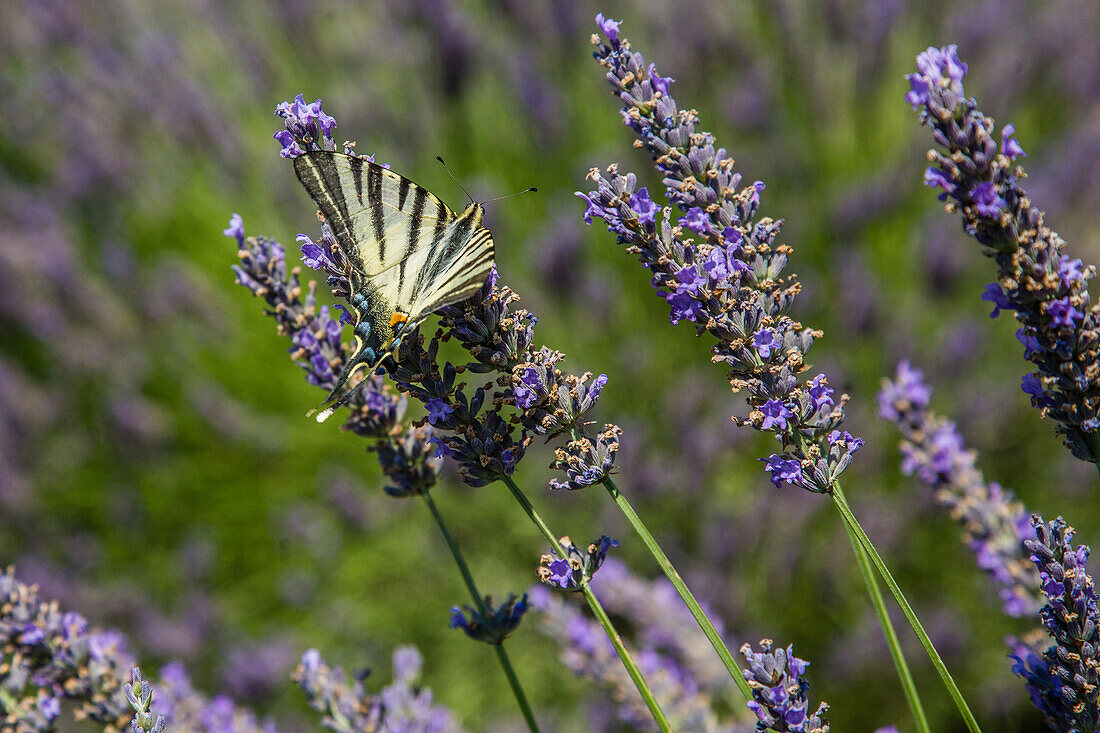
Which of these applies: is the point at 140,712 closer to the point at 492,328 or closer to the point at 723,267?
the point at 492,328

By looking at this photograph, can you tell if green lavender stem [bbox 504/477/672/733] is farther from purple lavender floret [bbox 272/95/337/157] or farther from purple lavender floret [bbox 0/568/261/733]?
purple lavender floret [bbox 0/568/261/733]

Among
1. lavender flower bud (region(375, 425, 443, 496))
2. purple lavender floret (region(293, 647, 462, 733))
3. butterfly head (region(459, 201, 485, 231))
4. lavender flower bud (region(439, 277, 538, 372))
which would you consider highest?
butterfly head (region(459, 201, 485, 231))

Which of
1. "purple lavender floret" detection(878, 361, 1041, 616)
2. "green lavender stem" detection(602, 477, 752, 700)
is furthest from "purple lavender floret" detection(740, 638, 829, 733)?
"purple lavender floret" detection(878, 361, 1041, 616)

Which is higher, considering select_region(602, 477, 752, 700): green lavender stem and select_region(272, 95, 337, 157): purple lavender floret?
select_region(272, 95, 337, 157): purple lavender floret

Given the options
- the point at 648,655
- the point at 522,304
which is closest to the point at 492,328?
the point at 648,655

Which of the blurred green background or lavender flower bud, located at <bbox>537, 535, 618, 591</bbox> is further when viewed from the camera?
the blurred green background
